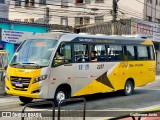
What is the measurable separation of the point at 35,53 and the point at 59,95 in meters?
1.83

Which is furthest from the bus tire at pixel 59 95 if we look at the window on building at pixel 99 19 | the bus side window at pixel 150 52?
the window on building at pixel 99 19

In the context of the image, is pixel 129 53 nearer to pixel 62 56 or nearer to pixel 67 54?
pixel 67 54

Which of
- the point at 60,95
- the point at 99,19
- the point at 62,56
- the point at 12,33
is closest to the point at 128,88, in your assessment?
the point at 60,95

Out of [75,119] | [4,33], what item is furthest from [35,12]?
[75,119]

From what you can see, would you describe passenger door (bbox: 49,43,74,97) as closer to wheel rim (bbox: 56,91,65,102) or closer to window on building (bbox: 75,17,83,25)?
wheel rim (bbox: 56,91,65,102)

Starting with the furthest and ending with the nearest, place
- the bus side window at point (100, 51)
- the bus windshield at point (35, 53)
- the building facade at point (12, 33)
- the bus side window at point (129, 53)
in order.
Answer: the building facade at point (12, 33) < the bus side window at point (129, 53) < the bus side window at point (100, 51) < the bus windshield at point (35, 53)

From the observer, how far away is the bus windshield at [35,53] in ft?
43.3

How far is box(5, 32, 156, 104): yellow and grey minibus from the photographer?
13.0m

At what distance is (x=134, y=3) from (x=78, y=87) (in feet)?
102

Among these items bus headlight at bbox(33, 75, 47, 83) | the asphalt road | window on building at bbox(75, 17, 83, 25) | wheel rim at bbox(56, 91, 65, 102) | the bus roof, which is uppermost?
window on building at bbox(75, 17, 83, 25)

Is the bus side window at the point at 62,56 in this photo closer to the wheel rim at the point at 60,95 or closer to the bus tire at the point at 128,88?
→ the wheel rim at the point at 60,95

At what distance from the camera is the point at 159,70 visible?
143 feet

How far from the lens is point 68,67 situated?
547 inches

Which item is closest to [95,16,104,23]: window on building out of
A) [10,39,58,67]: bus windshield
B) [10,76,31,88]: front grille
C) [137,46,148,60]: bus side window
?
[137,46,148,60]: bus side window
